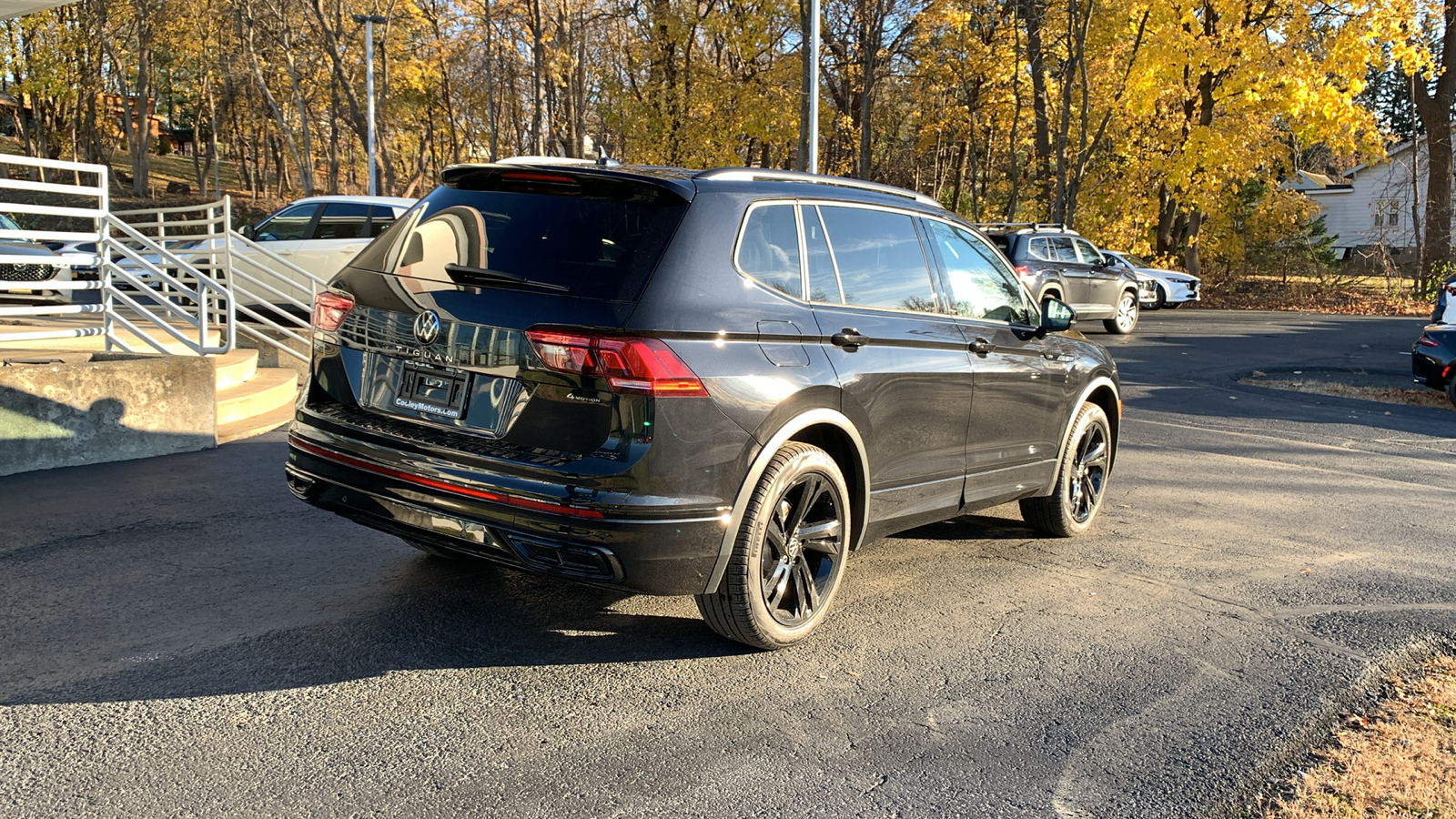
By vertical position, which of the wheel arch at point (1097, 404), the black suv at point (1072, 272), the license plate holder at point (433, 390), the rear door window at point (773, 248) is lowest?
the wheel arch at point (1097, 404)

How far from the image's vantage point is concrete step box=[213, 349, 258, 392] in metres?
9.42

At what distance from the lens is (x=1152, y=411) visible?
38.8 feet

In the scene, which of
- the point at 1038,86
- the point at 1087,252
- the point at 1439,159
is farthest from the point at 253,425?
the point at 1439,159

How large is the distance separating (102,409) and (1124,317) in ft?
63.7

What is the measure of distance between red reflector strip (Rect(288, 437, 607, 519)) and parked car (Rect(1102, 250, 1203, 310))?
27085 millimetres

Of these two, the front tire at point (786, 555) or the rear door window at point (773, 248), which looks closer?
the front tire at point (786, 555)

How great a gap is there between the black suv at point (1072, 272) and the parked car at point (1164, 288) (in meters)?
6.30

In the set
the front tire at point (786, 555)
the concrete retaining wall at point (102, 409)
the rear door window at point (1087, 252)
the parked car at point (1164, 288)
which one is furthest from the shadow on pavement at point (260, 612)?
the parked car at point (1164, 288)

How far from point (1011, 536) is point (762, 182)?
302 cm

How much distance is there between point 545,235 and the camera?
4062 mm

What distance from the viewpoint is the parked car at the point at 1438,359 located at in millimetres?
12969

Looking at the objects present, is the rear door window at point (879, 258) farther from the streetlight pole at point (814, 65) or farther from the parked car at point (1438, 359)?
the streetlight pole at point (814, 65)

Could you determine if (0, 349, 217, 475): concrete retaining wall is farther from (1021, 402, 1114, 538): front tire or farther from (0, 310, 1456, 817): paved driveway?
(1021, 402, 1114, 538): front tire

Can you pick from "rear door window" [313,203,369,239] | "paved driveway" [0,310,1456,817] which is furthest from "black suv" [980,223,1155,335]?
"paved driveway" [0,310,1456,817]
